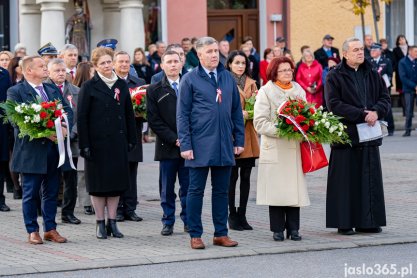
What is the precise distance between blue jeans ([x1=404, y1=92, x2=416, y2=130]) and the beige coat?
13.2 m

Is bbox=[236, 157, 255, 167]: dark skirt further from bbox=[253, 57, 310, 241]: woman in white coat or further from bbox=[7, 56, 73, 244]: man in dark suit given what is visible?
bbox=[7, 56, 73, 244]: man in dark suit

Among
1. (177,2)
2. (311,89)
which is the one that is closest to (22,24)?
(177,2)

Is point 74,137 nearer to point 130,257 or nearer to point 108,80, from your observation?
point 108,80

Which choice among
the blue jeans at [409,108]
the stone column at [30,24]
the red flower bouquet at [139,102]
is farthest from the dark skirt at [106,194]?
the stone column at [30,24]

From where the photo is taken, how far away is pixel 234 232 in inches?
503

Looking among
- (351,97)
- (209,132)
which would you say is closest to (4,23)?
(351,97)

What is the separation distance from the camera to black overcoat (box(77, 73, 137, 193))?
40.1 ft

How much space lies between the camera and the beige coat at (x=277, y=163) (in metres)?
12.0

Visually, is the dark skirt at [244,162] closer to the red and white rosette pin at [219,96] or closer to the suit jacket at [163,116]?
the suit jacket at [163,116]

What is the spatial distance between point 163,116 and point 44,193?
58.7 inches

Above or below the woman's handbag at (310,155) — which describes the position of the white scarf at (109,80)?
above

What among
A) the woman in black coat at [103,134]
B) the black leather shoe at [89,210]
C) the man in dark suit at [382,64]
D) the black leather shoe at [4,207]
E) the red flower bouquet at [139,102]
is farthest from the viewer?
the man in dark suit at [382,64]

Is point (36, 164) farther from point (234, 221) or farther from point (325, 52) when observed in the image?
point (325, 52)

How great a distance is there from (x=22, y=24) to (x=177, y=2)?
4.07 meters
